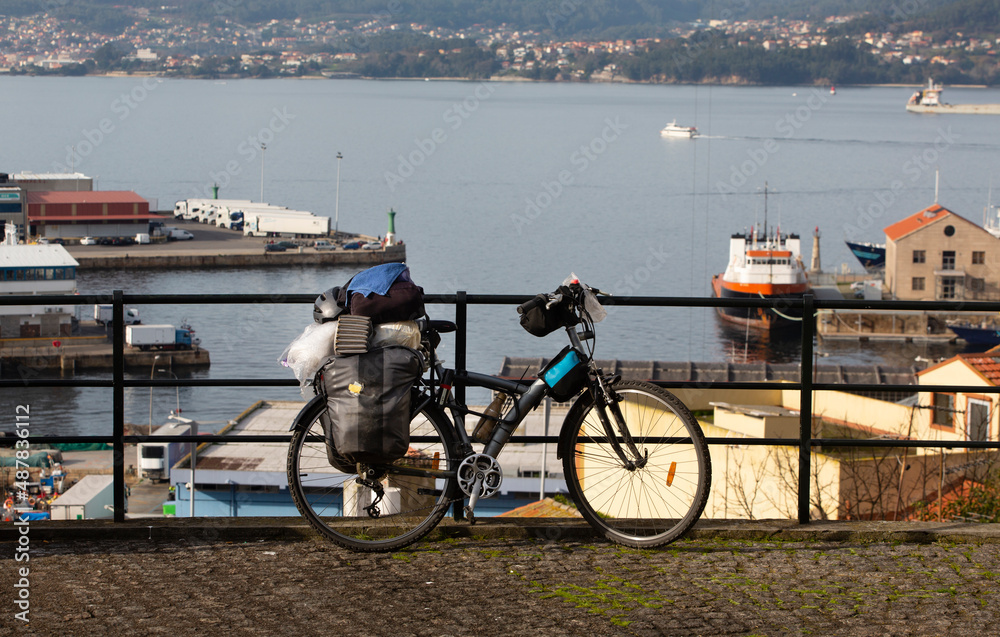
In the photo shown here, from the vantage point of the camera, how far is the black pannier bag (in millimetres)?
3988

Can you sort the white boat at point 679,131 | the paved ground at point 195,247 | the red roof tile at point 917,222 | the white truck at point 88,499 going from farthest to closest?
1. the white boat at point 679,131
2. the paved ground at point 195,247
3. the red roof tile at point 917,222
4. the white truck at point 88,499

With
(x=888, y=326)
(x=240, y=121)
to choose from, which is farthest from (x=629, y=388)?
(x=240, y=121)

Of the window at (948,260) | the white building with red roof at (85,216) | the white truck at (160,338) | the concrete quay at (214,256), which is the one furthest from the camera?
the white building with red roof at (85,216)

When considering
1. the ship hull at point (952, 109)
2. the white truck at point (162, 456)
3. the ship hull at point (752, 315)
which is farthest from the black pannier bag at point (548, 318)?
the ship hull at point (952, 109)

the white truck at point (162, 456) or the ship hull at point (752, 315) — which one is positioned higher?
the ship hull at point (752, 315)

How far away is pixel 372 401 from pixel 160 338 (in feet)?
146

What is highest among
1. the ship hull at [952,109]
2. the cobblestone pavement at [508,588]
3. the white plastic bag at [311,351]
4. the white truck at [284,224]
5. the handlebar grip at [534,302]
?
the ship hull at [952,109]

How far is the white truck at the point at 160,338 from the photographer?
4591cm

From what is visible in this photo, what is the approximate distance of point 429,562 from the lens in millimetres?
4074

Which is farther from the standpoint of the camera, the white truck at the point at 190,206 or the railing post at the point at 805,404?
the white truck at the point at 190,206

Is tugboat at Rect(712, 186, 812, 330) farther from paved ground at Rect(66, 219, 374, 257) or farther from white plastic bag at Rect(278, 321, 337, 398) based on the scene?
white plastic bag at Rect(278, 321, 337, 398)

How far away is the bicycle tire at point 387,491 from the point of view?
13.4 ft

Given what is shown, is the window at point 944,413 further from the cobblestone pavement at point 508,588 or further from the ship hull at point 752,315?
the ship hull at point 752,315

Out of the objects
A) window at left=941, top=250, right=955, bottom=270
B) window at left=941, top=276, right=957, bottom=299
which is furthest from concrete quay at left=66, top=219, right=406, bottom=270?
window at left=941, top=250, right=955, bottom=270
